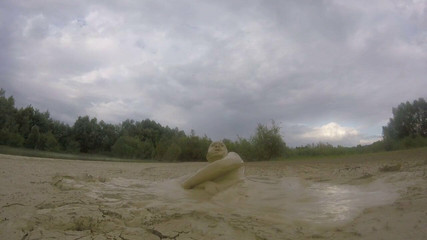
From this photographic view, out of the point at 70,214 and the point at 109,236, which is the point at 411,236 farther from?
the point at 70,214

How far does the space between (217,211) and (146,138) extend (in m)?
42.1

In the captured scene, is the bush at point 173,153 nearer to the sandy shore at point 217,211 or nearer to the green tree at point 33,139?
the green tree at point 33,139

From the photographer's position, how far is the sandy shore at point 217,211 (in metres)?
3.37

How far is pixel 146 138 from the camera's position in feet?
149

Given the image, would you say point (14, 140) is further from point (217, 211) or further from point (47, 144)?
point (217, 211)

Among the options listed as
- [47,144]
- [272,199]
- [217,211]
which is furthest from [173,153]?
[217,211]

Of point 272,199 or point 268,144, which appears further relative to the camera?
point 268,144

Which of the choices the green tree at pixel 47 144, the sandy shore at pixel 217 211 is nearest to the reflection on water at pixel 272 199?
the sandy shore at pixel 217 211

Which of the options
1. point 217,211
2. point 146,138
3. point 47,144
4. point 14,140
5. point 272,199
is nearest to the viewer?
point 217,211

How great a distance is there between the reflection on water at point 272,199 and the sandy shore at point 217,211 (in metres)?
0.01

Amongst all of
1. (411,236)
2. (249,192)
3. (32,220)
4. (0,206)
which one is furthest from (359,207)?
(0,206)

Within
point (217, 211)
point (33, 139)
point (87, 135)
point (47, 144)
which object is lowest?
point (217, 211)

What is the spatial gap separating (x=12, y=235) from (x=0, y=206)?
1.04m

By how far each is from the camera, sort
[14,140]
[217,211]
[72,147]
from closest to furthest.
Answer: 1. [217,211]
2. [14,140]
3. [72,147]
